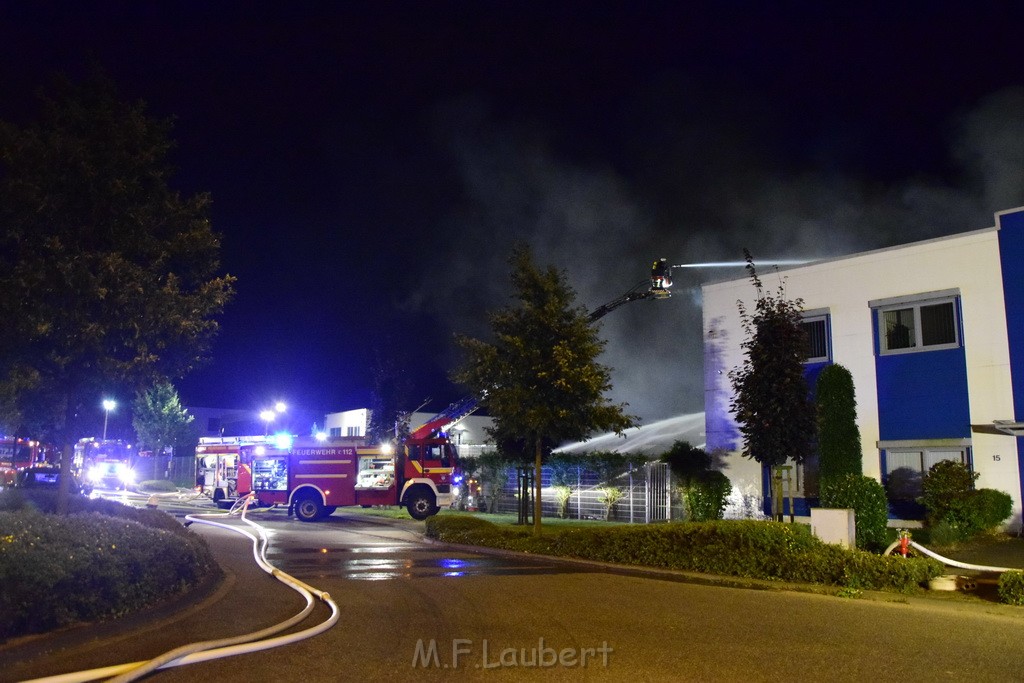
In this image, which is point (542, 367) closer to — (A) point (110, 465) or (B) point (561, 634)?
(B) point (561, 634)

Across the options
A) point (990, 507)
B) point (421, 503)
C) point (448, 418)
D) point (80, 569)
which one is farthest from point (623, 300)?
point (80, 569)

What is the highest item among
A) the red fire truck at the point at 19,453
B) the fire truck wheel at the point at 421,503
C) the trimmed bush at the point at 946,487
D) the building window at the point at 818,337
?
the building window at the point at 818,337

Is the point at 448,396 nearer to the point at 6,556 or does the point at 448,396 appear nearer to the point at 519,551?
the point at 519,551

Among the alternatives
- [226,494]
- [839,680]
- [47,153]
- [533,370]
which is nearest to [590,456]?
[533,370]

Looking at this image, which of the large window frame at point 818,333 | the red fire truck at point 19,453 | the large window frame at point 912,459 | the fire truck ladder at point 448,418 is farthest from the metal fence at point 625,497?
the red fire truck at point 19,453

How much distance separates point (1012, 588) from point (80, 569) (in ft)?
35.8

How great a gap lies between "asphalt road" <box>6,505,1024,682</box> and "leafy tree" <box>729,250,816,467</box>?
4.75m

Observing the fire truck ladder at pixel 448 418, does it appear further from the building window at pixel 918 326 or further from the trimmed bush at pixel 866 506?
the trimmed bush at pixel 866 506

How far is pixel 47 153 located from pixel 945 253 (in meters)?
18.0

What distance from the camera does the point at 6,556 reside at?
26.1 ft

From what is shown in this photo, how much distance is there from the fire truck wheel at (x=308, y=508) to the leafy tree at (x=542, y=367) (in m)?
11.1

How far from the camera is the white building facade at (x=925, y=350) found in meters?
18.5

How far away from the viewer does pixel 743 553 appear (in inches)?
538

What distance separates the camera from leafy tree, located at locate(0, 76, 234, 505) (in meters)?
11.7
